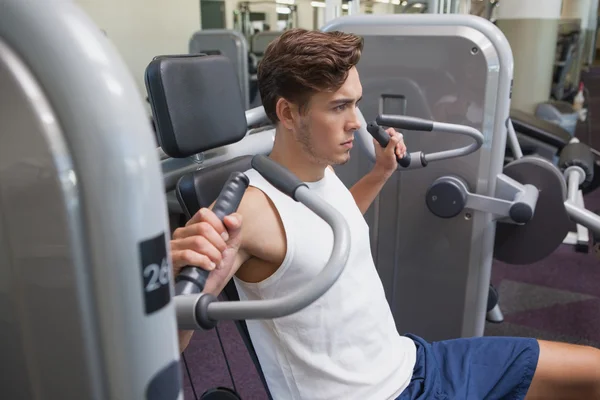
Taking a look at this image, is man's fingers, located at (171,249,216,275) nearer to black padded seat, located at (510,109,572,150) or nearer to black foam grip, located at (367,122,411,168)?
black foam grip, located at (367,122,411,168)

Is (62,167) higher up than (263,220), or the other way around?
(62,167)

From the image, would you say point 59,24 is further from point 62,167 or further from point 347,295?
point 347,295

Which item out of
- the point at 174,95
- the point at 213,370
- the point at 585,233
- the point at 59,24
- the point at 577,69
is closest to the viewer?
the point at 59,24

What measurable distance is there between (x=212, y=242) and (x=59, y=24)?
329 mm

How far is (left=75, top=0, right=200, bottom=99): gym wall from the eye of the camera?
4.70 metres

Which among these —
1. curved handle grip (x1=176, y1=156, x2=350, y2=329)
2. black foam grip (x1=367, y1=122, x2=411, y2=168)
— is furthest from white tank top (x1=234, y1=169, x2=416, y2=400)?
curved handle grip (x1=176, y1=156, x2=350, y2=329)

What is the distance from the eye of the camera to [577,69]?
22.2ft

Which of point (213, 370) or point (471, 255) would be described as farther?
point (213, 370)

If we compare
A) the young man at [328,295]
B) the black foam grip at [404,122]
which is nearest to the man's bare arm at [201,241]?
the young man at [328,295]

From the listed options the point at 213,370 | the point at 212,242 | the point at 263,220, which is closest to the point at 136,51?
the point at 213,370

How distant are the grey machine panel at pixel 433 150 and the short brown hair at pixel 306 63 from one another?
24.7 inches

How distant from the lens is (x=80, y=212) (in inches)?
19.6

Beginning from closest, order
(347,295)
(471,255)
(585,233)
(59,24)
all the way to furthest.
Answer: (59,24), (347,295), (471,255), (585,233)

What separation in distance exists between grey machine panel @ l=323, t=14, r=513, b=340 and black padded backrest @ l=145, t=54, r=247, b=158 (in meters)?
0.79
